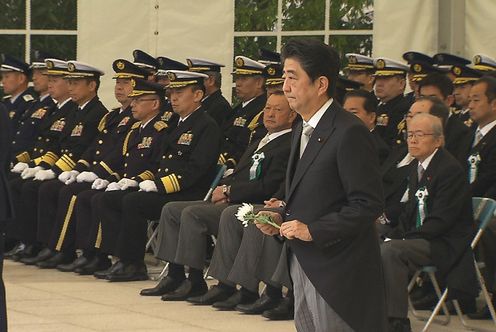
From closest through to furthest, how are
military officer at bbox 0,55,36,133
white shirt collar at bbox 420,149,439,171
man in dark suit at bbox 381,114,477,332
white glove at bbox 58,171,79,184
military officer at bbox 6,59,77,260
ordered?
man in dark suit at bbox 381,114,477,332
white shirt collar at bbox 420,149,439,171
white glove at bbox 58,171,79,184
military officer at bbox 6,59,77,260
military officer at bbox 0,55,36,133

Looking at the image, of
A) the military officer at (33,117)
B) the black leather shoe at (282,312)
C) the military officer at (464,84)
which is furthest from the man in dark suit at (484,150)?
the military officer at (33,117)

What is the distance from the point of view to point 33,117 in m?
13.1

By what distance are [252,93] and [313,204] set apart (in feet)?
21.0

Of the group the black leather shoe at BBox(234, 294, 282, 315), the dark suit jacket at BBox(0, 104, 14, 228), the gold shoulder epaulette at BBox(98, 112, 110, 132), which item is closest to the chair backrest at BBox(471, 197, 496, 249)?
the black leather shoe at BBox(234, 294, 282, 315)

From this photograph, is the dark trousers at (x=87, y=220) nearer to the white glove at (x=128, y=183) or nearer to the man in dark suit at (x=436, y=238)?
the white glove at (x=128, y=183)

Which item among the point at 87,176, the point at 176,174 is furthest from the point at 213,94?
the point at 176,174

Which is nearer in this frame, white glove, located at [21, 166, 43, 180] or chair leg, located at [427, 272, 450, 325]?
chair leg, located at [427, 272, 450, 325]

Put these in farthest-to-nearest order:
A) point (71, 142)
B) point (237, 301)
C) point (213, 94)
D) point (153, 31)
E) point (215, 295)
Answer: point (153, 31) → point (71, 142) → point (213, 94) → point (215, 295) → point (237, 301)

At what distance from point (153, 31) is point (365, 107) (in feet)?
17.4

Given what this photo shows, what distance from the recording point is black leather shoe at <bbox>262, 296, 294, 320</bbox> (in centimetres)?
909

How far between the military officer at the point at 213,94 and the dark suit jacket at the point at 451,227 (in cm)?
377

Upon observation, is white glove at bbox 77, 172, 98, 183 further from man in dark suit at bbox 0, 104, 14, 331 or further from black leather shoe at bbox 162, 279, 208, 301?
man in dark suit at bbox 0, 104, 14, 331

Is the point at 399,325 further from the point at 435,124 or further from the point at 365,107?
the point at 365,107

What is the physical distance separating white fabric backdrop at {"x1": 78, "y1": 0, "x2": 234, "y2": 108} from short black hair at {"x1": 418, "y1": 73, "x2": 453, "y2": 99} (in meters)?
4.23
